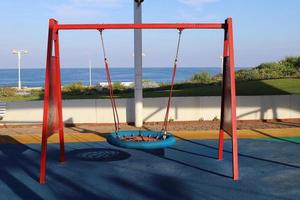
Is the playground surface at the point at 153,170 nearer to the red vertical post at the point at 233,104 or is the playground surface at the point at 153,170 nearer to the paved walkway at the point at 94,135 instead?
the paved walkway at the point at 94,135

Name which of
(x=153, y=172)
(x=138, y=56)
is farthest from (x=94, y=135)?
(x=153, y=172)

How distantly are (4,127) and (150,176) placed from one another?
5838 mm

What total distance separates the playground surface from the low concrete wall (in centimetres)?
173

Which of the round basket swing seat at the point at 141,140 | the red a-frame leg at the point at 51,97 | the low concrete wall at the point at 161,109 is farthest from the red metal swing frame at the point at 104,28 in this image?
the low concrete wall at the point at 161,109

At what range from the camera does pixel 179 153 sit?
7.82 metres

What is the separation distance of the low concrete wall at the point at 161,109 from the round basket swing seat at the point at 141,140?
12.5ft

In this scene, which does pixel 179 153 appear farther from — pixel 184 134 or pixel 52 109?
pixel 52 109

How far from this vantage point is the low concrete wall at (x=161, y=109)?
10.9 meters

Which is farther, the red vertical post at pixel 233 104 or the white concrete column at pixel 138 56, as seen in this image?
the white concrete column at pixel 138 56

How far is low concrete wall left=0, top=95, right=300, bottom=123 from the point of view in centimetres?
1093

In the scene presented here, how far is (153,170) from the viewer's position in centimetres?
658

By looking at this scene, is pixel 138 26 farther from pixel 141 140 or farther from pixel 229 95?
pixel 141 140

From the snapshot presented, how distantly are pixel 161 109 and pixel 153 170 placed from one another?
4627 millimetres

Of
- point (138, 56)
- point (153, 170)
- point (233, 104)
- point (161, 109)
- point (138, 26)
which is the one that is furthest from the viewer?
point (161, 109)
